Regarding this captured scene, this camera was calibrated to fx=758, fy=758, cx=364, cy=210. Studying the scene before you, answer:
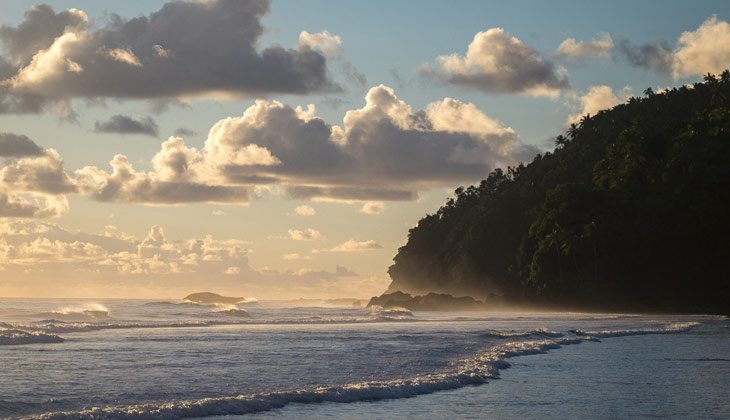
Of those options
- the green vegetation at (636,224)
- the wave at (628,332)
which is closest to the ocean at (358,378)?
the wave at (628,332)

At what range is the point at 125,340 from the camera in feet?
110

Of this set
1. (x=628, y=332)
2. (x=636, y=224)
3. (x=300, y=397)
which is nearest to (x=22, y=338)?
(x=300, y=397)

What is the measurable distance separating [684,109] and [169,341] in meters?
114

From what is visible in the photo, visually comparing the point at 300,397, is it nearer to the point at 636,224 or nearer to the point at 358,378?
the point at 358,378

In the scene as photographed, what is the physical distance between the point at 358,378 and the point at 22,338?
1878 centimetres

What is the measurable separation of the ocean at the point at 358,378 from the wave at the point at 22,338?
0.09 metres

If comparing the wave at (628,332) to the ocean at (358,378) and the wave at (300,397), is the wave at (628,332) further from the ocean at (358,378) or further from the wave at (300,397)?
the wave at (300,397)

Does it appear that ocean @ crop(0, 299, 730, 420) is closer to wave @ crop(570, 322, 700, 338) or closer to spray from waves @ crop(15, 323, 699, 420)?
spray from waves @ crop(15, 323, 699, 420)

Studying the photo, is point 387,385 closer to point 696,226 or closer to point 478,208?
point 696,226

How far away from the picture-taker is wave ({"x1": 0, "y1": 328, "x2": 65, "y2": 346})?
31328mm

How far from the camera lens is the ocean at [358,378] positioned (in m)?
15.0

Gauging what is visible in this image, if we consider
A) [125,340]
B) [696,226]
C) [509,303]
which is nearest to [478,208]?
[509,303]

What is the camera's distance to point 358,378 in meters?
20.1

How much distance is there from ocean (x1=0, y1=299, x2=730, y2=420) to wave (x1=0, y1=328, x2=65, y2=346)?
9 centimetres
